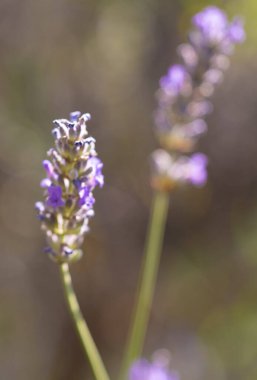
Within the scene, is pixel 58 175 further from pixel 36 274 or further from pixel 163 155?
pixel 36 274

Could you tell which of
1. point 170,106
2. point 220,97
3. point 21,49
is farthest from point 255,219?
point 170,106

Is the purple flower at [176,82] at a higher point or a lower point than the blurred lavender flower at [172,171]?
higher

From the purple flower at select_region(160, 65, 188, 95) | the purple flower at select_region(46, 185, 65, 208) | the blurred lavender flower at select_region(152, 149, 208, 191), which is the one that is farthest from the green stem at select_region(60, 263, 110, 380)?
the purple flower at select_region(160, 65, 188, 95)

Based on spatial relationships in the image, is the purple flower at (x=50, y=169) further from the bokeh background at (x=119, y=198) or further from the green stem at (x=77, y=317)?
the bokeh background at (x=119, y=198)

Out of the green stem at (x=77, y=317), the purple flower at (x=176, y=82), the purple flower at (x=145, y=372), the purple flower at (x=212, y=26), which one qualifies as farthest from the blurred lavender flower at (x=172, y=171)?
the green stem at (x=77, y=317)

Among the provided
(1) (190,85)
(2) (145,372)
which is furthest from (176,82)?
(2) (145,372)

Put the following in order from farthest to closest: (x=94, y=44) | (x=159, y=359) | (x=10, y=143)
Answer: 1. (x=94, y=44)
2. (x=10, y=143)
3. (x=159, y=359)
